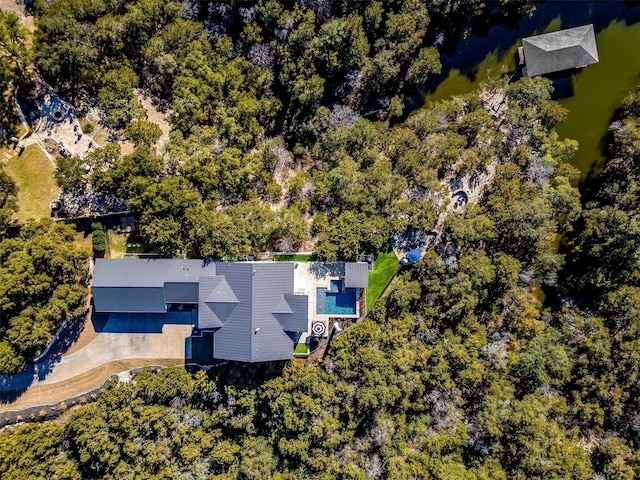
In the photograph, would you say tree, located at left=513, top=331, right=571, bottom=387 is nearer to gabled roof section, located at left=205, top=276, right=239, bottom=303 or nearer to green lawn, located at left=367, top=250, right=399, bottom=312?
green lawn, located at left=367, top=250, right=399, bottom=312

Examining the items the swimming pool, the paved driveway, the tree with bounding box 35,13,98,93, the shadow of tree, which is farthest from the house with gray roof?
the tree with bounding box 35,13,98,93

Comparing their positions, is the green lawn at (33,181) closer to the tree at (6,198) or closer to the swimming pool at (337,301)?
the tree at (6,198)

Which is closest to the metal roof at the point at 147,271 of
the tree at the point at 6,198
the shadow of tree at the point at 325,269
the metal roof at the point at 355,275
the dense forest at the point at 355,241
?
the dense forest at the point at 355,241

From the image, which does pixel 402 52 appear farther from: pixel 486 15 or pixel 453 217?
pixel 453 217

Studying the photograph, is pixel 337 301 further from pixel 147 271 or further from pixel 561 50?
pixel 561 50

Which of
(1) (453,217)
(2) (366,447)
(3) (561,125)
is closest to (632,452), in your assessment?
(2) (366,447)

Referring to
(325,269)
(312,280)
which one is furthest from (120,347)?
(325,269)

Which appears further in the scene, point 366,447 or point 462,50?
point 462,50
